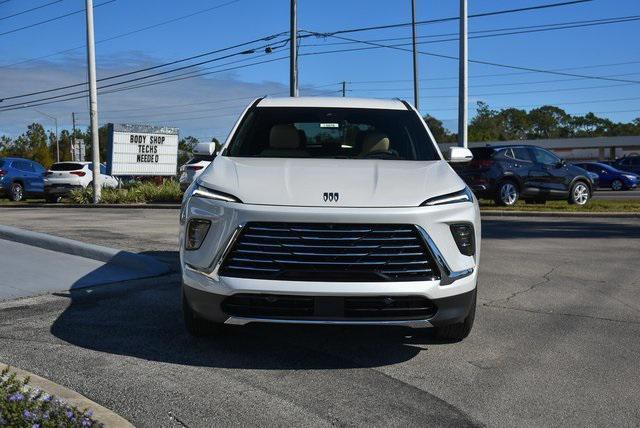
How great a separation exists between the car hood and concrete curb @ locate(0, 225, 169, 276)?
2863 mm

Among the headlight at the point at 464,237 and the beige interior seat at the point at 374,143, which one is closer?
the headlight at the point at 464,237

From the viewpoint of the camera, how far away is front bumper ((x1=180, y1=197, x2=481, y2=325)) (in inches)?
161

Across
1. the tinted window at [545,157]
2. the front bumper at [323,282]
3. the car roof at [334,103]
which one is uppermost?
the car roof at [334,103]

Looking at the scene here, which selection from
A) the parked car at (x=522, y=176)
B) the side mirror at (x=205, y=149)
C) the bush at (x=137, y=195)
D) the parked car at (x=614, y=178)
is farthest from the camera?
the parked car at (x=614, y=178)

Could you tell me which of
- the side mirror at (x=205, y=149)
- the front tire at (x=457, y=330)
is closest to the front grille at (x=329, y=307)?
the front tire at (x=457, y=330)

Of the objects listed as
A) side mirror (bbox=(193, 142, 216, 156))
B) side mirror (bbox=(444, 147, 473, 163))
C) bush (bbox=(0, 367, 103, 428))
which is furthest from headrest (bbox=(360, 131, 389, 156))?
bush (bbox=(0, 367, 103, 428))

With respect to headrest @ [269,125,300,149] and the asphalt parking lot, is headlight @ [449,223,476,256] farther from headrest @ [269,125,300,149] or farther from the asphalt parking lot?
headrest @ [269,125,300,149]

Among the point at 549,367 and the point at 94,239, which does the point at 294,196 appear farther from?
the point at 94,239

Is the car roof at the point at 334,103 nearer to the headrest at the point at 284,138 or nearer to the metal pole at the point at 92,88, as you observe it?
the headrest at the point at 284,138

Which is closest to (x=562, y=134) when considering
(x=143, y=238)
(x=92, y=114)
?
(x=92, y=114)

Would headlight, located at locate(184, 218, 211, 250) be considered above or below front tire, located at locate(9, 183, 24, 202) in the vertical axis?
above

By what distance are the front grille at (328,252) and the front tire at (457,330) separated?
2.45ft

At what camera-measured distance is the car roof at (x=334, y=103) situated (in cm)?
638

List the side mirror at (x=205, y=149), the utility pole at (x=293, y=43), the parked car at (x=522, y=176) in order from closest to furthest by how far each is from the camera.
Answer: the side mirror at (x=205, y=149) → the parked car at (x=522, y=176) → the utility pole at (x=293, y=43)
